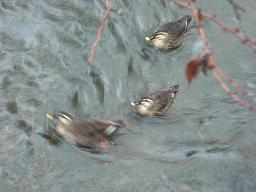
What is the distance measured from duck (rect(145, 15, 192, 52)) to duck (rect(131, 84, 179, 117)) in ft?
3.17

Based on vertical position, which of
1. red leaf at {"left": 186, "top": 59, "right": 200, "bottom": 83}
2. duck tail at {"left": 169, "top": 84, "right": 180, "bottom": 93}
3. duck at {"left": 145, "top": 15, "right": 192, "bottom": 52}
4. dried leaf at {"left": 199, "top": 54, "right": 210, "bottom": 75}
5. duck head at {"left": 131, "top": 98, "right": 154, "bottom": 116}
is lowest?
duck head at {"left": 131, "top": 98, "right": 154, "bottom": 116}

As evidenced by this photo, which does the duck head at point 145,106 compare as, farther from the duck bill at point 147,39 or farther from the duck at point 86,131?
the duck bill at point 147,39

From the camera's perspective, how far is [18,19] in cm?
770

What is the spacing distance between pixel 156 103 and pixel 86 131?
0.95m

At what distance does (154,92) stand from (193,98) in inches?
18.9

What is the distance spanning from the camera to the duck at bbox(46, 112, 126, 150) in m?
6.10

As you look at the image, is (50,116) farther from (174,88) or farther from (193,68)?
(193,68)

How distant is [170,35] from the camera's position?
739 cm

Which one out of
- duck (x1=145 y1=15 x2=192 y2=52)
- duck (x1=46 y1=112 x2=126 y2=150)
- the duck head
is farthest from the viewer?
duck (x1=145 y1=15 x2=192 y2=52)

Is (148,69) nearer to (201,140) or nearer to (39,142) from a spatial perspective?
(201,140)

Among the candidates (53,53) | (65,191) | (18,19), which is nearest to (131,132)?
(65,191)

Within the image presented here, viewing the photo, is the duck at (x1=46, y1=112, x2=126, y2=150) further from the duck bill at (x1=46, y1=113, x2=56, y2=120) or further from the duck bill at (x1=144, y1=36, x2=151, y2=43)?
the duck bill at (x1=144, y1=36, x2=151, y2=43)

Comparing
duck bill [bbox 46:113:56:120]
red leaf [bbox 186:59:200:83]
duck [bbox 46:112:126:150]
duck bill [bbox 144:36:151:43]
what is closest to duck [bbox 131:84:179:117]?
duck [bbox 46:112:126:150]

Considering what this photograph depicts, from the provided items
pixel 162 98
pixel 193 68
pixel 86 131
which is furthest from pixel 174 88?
pixel 193 68
